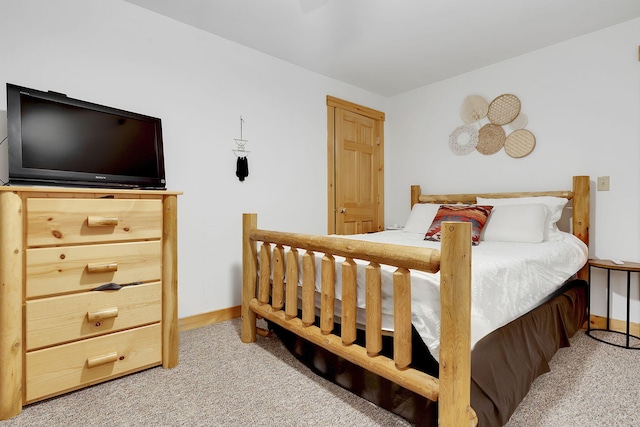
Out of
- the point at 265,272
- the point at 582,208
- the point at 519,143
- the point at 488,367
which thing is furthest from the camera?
the point at 519,143

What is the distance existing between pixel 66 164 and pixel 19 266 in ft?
1.94

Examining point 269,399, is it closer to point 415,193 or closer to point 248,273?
point 248,273

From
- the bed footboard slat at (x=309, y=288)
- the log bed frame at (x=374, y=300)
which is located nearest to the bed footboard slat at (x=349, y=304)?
the log bed frame at (x=374, y=300)

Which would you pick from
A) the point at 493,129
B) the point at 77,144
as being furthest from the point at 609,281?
the point at 77,144

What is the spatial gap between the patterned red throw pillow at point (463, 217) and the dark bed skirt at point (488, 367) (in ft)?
2.21

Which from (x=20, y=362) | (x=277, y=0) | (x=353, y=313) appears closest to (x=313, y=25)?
(x=277, y=0)

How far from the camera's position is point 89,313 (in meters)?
1.55

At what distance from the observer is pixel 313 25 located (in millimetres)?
2426

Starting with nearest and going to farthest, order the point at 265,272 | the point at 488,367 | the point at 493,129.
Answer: the point at 488,367, the point at 265,272, the point at 493,129

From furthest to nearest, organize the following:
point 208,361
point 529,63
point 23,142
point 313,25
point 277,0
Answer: point 529,63
point 313,25
point 277,0
point 208,361
point 23,142

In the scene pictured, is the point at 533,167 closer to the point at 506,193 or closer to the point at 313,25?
the point at 506,193

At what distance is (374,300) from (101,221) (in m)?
1.36

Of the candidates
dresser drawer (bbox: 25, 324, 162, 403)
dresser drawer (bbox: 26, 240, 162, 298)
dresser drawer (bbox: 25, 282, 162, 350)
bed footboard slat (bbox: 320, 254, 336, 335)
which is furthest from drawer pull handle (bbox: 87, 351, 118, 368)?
bed footboard slat (bbox: 320, 254, 336, 335)

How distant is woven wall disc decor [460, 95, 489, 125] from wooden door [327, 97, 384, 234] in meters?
0.98
